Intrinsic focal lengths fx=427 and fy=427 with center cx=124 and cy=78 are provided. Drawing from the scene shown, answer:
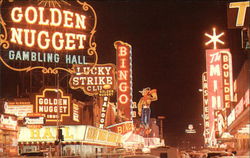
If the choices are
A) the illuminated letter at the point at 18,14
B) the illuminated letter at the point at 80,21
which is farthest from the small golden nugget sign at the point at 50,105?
the illuminated letter at the point at 18,14

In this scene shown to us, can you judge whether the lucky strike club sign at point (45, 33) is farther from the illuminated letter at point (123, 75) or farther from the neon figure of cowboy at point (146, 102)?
the neon figure of cowboy at point (146, 102)

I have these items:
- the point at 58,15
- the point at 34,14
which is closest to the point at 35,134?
the point at 34,14

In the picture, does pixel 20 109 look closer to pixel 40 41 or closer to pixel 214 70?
pixel 40 41

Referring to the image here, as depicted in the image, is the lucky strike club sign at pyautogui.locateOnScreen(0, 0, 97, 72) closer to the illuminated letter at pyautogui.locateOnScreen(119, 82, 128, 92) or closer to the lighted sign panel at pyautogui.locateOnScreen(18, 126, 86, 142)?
the lighted sign panel at pyautogui.locateOnScreen(18, 126, 86, 142)

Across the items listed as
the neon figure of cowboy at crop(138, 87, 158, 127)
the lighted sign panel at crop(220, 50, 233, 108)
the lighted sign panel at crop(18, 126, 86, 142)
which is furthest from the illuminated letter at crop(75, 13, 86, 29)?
the neon figure of cowboy at crop(138, 87, 158, 127)

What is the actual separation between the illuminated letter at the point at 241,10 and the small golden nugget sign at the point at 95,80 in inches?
1090

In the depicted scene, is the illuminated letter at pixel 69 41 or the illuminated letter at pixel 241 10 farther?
the illuminated letter at pixel 69 41

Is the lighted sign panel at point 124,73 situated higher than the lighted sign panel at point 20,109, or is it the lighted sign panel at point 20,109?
the lighted sign panel at point 124,73

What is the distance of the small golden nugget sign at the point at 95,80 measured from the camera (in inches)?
1729

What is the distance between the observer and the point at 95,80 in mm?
44094

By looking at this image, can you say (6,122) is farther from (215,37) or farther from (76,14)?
(215,37)

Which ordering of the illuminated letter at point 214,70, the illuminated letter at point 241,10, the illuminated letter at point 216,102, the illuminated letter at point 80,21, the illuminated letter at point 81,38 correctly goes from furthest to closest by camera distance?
the illuminated letter at point 214,70
the illuminated letter at point 216,102
the illuminated letter at point 80,21
the illuminated letter at point 81,38
the illuminated letter at point 241,10

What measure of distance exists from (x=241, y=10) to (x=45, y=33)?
20.6m

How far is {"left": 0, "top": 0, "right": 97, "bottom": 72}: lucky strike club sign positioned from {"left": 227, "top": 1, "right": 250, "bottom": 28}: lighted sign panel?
19063mm
